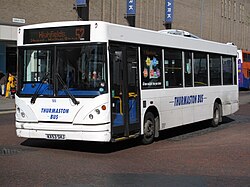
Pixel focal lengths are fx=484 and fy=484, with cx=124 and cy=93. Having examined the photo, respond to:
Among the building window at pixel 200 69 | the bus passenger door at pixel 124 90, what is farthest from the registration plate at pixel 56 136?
the building window at pixel 200 69

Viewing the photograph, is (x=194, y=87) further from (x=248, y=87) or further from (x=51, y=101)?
(x=248, y=87)

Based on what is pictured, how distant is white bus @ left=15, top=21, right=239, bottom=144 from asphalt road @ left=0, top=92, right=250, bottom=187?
0.52 metres

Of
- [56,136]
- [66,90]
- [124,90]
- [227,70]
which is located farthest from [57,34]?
[227,70]

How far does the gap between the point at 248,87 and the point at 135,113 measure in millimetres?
39469

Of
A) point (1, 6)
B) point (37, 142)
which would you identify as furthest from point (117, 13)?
point (37, 142)

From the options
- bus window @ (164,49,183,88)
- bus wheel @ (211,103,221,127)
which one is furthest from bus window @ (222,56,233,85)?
bus window @ (164,49,183,88)

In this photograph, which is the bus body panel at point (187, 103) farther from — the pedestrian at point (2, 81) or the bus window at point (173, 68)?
the pedestrian at point (2, 81)

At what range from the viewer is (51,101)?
10.5m

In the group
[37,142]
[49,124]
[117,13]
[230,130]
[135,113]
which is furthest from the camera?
[117,13]

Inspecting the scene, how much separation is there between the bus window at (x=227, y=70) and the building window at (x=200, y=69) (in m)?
1.73

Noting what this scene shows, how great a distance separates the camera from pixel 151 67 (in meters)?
11.9

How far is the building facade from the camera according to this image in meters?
31.8

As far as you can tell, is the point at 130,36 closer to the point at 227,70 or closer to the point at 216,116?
the point at 216,116

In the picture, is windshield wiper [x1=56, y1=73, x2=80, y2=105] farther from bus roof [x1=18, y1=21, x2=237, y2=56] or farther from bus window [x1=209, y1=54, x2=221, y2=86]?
bus window [x1=209, y1=54, x2=221, y2=86]
